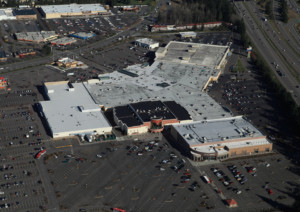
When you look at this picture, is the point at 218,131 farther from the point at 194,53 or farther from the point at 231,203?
the point at 194,53

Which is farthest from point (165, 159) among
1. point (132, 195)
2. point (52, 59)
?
point (52, 59)

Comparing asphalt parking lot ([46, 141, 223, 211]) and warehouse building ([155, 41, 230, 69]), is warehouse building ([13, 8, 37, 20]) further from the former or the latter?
asphalt parking lot ([46, 141, 223, 211])

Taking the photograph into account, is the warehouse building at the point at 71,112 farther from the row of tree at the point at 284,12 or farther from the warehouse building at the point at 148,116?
the row of tree at the point at 284,12

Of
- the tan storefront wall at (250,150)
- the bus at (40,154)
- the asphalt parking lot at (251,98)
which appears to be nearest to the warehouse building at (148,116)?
the tan storefront wall at (250,150)

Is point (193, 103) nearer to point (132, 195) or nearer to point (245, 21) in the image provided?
point (132, 195)

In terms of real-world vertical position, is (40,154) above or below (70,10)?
above

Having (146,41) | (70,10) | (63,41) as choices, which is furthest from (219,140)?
(70,10)
